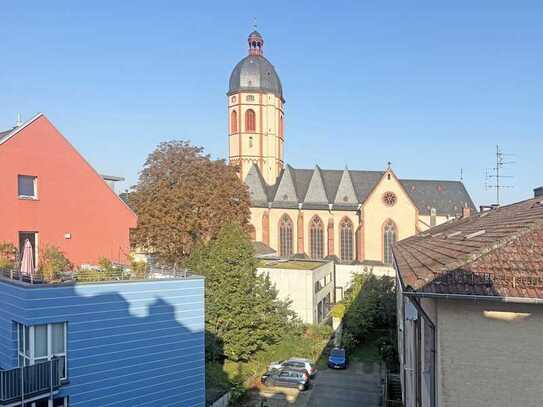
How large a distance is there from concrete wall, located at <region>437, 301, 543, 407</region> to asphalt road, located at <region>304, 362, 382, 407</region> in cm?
1593

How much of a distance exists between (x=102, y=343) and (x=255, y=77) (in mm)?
48533

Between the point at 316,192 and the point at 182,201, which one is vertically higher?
the point at 316,192

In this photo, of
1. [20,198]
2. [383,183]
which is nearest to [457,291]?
[20,198]

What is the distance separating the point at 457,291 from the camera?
669cm

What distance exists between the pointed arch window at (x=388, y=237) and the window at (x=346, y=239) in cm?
380

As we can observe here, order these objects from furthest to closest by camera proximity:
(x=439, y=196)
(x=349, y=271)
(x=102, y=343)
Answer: (x=439, y=196), (x=349, y=271), (x=102, y=343)

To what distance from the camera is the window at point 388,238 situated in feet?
154

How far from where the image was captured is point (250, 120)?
57.8 meters

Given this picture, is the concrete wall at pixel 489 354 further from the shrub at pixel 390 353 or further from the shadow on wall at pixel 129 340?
the shrub at pixel 390 353

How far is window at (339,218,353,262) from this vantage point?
49.7m

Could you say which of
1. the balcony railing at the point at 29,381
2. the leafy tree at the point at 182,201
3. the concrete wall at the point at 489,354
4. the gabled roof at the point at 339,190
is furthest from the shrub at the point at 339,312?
the concrete wall at the point at 489,354

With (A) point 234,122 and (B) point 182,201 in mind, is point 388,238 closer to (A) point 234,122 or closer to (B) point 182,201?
(A) point 234,122

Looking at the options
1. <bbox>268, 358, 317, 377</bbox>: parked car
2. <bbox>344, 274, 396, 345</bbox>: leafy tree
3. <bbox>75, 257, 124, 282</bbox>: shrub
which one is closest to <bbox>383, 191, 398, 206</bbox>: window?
<bbox>344, 274, 396, 345</bbox>: leafy tree

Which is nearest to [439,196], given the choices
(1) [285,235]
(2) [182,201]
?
(1) [285,235]
